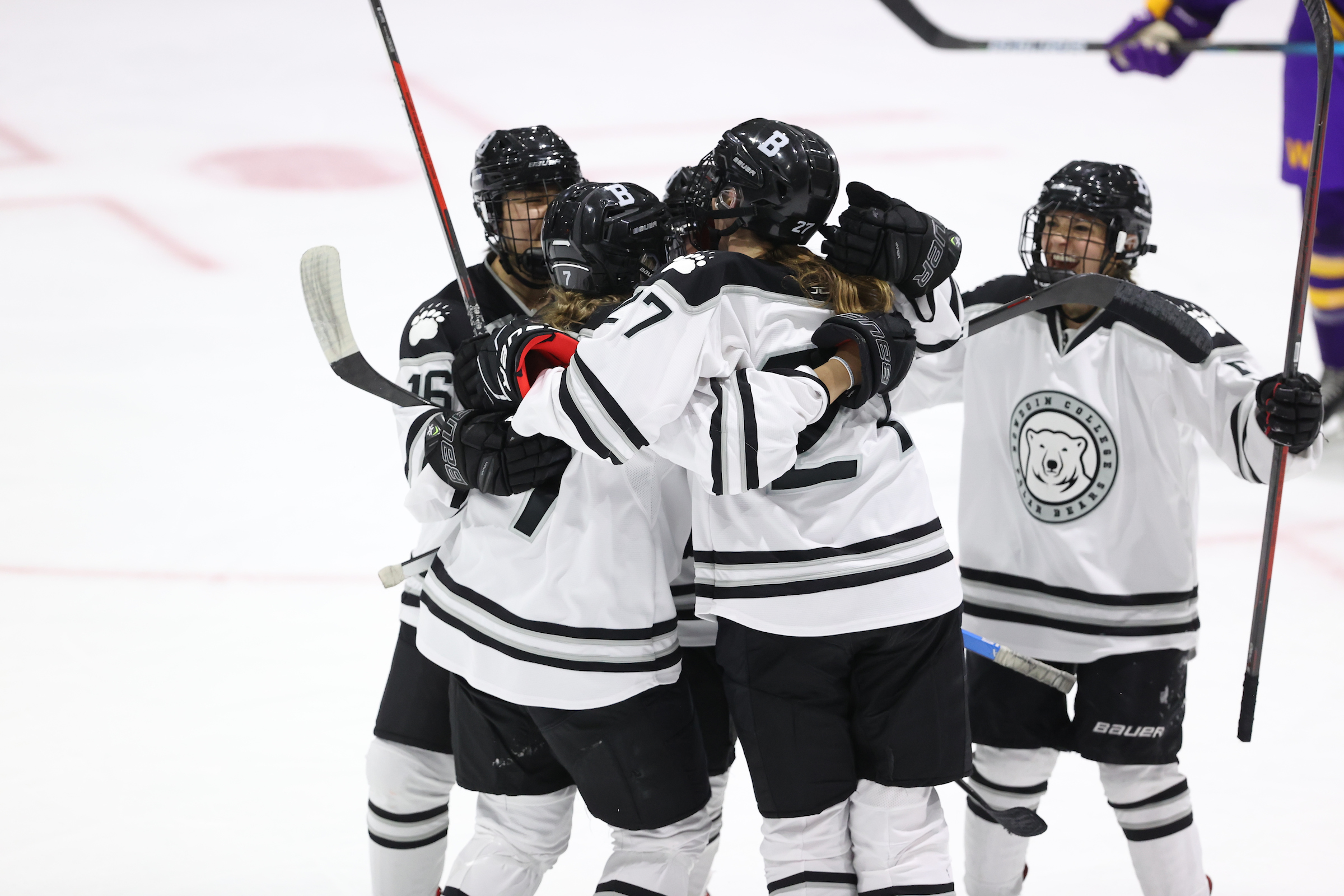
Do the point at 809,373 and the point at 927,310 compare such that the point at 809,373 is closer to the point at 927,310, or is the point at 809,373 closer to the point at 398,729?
the point at 927,310

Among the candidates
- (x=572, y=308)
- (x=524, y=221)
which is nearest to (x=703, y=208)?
(x=572, y=308)

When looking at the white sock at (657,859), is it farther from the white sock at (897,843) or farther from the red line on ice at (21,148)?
the red line on ice at (21,148)

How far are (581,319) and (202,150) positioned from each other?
5006 mm

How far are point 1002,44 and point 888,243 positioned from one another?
0.98 metres

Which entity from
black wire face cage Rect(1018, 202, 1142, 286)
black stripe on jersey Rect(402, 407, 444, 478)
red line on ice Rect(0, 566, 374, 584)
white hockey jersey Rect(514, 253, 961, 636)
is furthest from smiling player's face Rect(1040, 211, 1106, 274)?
red line on ice Rect(0, 566, 374, 584)

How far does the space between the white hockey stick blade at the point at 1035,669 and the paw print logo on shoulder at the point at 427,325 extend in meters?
0.95

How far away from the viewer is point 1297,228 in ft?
18.8

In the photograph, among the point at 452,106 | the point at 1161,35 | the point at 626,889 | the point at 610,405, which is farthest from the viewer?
the point at 452,106

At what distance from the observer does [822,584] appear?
1.77m

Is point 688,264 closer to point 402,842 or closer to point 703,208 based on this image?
point 703,208

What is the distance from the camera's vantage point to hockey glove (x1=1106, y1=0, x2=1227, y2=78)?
3.52m

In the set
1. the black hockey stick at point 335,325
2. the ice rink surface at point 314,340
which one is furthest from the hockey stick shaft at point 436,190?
the ice rink surface at point 314,340

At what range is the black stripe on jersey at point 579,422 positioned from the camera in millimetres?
1655

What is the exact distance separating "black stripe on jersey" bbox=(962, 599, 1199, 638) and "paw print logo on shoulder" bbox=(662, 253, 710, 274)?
882 mm
